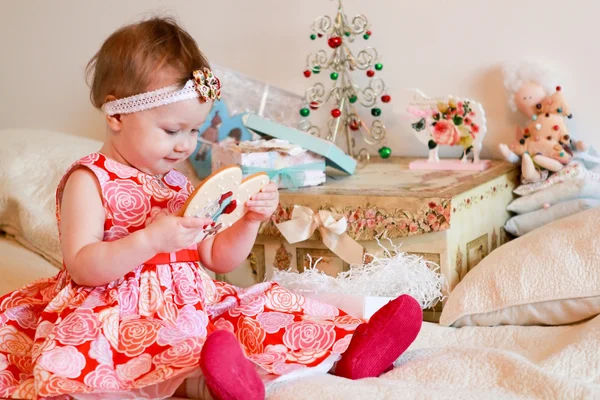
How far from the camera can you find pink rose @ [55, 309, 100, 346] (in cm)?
105

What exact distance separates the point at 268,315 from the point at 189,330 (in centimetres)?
13

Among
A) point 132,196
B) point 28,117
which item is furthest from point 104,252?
point 28,117

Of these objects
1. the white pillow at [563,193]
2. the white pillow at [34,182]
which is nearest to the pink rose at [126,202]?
the white pillow at [34,182]

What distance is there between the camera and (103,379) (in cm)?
101

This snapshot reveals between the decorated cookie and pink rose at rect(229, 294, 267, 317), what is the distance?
133 mm

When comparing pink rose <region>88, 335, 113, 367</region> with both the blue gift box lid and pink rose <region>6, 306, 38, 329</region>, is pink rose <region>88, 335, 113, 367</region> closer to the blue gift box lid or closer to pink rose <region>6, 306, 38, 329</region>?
pink rose <region>6, 306, 38, 329</region>

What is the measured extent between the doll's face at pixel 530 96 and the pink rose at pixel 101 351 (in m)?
1.15

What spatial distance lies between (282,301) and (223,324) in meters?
0.10

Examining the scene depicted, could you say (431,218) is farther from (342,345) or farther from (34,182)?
(34,182)

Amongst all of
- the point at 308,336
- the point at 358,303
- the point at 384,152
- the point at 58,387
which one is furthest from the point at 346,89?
the point at 58,387

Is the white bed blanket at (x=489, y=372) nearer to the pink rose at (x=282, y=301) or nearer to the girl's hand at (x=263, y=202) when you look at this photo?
the pink rose at (x=282, y=301)

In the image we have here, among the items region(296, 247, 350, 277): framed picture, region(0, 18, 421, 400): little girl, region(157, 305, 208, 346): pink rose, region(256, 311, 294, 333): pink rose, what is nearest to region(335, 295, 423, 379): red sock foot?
region(0, 18, 421, 400): little girl

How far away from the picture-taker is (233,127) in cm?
188

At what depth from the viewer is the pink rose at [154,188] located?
1.24m
